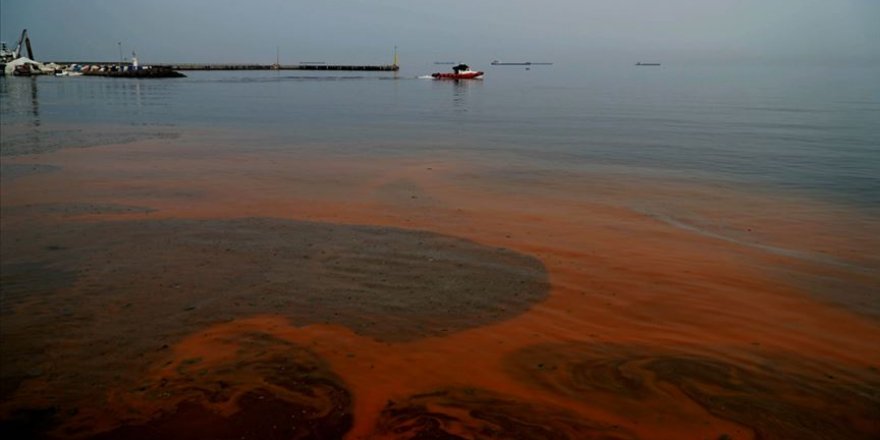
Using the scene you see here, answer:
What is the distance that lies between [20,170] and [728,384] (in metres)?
16.8

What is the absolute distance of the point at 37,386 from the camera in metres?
5.16

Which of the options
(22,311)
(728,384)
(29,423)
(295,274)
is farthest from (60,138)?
(728,384)

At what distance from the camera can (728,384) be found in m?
5.55

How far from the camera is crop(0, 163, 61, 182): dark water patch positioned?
14383mm

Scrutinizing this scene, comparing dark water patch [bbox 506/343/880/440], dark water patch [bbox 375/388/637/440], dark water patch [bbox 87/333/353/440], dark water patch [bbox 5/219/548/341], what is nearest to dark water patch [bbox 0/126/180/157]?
dark water patch [bbox 5/219/548/341]

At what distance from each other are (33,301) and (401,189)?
854 cm

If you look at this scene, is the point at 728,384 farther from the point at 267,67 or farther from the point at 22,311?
the point at 267,67

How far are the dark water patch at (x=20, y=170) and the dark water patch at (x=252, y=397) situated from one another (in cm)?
1177

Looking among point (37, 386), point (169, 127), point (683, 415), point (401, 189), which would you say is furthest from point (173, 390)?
point (169, 127)

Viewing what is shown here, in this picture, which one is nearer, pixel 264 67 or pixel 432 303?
pixel 432 303

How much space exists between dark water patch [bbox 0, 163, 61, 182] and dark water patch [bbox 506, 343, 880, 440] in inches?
554

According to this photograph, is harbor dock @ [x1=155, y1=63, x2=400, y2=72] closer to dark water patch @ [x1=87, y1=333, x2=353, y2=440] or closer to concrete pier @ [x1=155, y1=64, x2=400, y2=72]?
concrete pier @ [x1=155, y1=64, x2=400, y2=72]

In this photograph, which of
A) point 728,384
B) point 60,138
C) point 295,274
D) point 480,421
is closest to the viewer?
point 480,421

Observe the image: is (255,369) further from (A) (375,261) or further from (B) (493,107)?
Result: (B) (493,107)
